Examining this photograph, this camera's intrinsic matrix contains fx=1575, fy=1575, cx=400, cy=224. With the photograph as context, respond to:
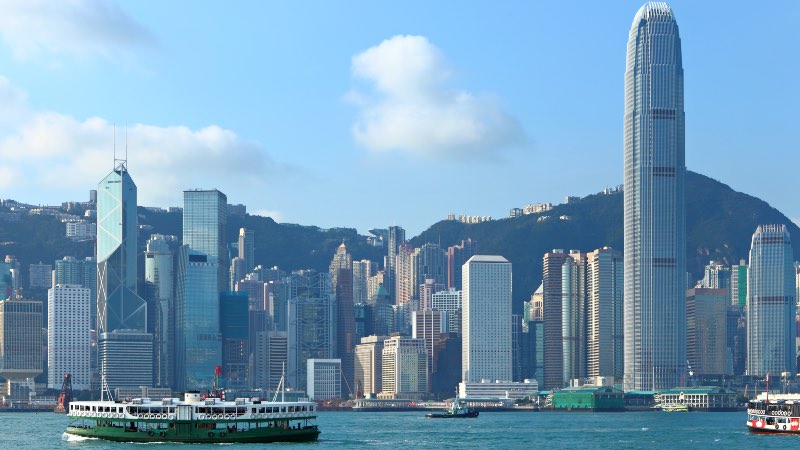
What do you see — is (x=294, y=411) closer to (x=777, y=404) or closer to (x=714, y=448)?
(x=714, y=448)

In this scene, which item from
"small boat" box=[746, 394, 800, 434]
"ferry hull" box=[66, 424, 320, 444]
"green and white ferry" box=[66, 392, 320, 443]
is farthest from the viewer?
"small boat" box=[746, 394, 800, 434]

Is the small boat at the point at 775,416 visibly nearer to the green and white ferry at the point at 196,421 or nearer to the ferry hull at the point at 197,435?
the green and white ferry at the point at 196,421

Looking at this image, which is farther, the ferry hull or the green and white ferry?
the green and white ferry

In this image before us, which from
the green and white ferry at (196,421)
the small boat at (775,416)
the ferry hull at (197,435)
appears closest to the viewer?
the ferry hull at (197,435)

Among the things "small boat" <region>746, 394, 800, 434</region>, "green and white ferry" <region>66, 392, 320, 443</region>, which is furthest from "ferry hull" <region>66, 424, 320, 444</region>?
"small boat" <region>746, 394, 800, 434</region>

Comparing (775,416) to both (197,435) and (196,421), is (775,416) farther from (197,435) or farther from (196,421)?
(196,421)

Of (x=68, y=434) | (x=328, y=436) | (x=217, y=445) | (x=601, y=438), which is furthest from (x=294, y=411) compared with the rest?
(x=601, y=438)

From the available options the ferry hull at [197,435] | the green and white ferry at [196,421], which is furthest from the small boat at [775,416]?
the ferry hull at [197,435]

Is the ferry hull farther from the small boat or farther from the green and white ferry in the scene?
the small boat

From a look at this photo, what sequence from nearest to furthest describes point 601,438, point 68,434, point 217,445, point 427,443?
point 217,445
point 68,434
point 427,443
point 601,438
